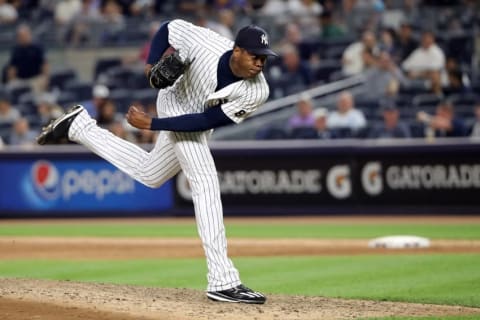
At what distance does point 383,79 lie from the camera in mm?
16438

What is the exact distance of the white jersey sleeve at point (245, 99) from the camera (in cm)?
664

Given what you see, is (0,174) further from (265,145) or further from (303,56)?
(303,56)

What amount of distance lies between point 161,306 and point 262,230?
6868 mm

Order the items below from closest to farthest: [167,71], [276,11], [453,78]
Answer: [167,71], [453,78], [276,11]

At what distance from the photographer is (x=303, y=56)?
58.0 feet

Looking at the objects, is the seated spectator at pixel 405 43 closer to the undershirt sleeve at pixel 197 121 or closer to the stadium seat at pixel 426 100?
the stadium seat at pixel 426 100

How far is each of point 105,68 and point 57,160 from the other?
420 cm

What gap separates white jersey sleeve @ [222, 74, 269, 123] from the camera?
6641 mm

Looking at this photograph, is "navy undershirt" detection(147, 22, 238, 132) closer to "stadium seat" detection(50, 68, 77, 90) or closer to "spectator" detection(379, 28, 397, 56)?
"spectator" detection(379, 28, 397, 56)

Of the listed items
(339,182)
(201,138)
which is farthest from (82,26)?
(201,138)

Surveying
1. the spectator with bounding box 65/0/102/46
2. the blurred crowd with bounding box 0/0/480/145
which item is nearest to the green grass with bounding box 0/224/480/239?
the blurred crowd with bounding box 0/0/480/145

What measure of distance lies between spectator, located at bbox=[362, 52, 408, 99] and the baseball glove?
9.54m

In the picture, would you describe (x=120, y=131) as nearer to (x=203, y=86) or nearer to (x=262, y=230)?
(x=262, y=230)

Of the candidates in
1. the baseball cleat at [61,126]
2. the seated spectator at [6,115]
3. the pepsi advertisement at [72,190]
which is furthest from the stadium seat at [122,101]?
the baseball cleat at [61,126]
